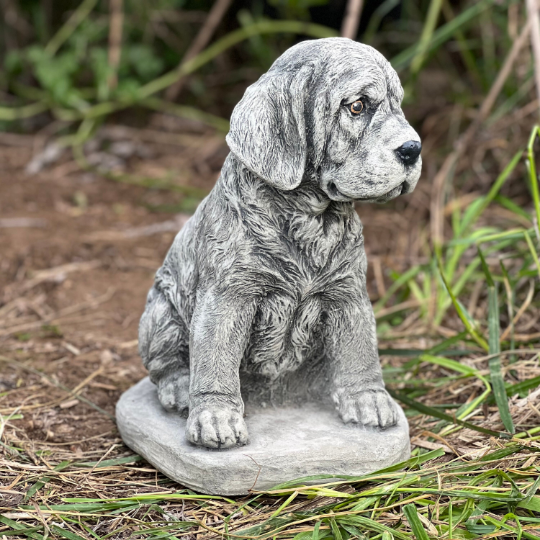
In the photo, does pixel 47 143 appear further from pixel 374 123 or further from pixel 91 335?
pixel 374 123

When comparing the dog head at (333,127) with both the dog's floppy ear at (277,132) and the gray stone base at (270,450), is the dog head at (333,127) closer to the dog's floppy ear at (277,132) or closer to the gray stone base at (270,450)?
the dog's floppy ear at (277,132)

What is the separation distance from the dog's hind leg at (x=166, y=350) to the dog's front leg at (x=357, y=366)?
547 mm

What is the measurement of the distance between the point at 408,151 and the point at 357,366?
0.82 metres

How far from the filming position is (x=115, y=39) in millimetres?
6195

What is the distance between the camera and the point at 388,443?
2.62 meters

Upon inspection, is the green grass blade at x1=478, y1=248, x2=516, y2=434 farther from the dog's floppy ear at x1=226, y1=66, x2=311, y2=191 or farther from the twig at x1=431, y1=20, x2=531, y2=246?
the dog's floppy ear at x1=226, y1=66, x2=311, y2=191

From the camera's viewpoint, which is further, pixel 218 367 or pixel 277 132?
pixel 218 367

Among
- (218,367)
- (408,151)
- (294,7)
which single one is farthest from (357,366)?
(294,7)

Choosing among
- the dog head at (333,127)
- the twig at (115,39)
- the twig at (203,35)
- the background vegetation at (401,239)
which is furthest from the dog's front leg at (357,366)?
the twig at (203,35)

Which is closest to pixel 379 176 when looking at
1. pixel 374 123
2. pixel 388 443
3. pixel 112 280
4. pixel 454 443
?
pixel 374 123

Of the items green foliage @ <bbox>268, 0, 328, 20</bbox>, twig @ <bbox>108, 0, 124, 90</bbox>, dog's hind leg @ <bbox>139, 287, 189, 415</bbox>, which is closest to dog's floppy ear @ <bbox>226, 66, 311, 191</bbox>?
dog's hind leg @ <bbox>139, 287, 189, 415</bbox>

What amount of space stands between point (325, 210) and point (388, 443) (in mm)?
819

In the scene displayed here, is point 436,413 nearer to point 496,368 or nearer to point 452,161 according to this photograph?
point 496,368

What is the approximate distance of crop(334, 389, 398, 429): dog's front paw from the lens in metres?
2.69
